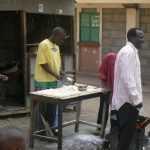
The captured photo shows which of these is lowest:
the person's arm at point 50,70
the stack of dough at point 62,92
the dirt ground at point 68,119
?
the dirt ground at point 68,119

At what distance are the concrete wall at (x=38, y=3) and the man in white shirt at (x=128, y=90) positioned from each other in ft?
10.7

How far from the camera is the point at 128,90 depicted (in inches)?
222

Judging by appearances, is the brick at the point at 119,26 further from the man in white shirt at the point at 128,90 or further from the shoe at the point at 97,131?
the man in white shirt at the point at 128,90

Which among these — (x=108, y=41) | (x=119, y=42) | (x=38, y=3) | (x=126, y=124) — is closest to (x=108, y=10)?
(x=108, y=41)

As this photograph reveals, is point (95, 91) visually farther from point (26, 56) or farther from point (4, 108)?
point (4, 108)

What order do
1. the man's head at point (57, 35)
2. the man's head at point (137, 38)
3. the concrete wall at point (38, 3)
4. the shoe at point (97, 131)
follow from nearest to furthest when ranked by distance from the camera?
the man's head at point (137, 38) < the man's head at point (57, 35) < the shoe at point (97, 131) < the concrete wall at point (38, 3)

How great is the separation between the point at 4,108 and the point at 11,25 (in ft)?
6.16

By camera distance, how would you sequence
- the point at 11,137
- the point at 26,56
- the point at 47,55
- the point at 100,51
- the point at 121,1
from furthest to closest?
the point at 100,51, the point at 121,1, the point at 26,56, the point at 47,55, the point at 11,137

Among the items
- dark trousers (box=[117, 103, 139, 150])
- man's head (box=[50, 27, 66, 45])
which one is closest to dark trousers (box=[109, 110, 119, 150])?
dark trousers (box=[117, 103, 139, 150])

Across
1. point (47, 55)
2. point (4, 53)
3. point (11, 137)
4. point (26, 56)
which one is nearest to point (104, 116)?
point (47, 55)

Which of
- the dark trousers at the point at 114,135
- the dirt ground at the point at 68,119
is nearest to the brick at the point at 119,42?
the dirt ground at the point at 68,119

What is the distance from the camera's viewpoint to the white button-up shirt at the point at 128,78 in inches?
221

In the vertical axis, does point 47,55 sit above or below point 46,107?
above

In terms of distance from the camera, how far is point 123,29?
16953 mm
